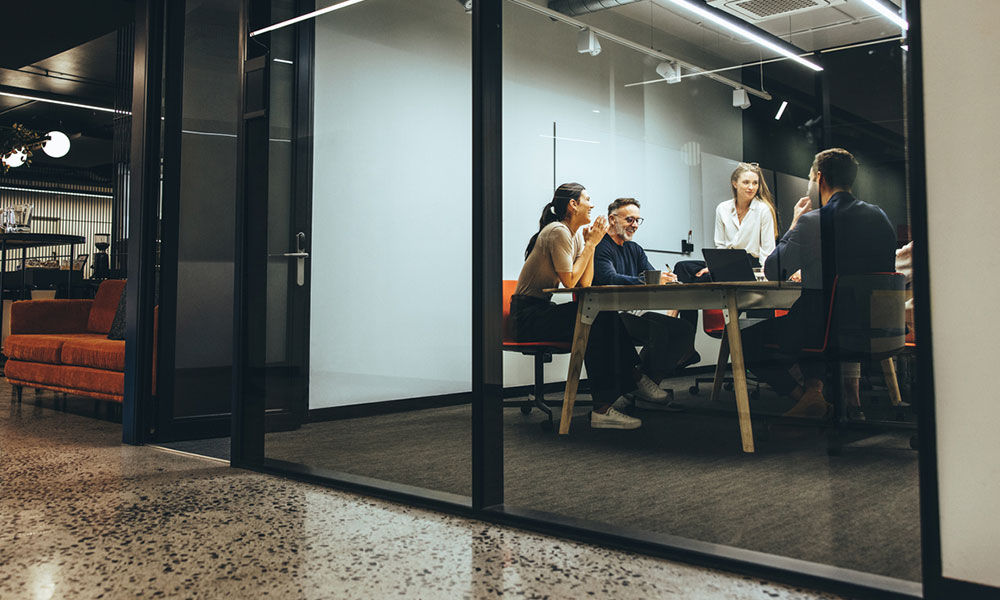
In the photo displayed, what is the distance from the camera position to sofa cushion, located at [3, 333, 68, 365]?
5.00m

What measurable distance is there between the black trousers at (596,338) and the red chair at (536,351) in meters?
0.02

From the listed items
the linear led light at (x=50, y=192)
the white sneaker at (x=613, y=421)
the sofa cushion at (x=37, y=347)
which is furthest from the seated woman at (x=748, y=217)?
the linear led light at (x=50, y=192)

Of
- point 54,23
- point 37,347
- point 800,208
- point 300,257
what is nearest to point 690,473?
point 800,208

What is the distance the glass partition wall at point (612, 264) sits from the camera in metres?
1.90

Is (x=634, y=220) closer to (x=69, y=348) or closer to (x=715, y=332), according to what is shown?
(x=715, y=332)

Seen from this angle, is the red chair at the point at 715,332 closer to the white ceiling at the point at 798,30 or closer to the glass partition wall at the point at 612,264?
the glass partition wall at the point at 612,264

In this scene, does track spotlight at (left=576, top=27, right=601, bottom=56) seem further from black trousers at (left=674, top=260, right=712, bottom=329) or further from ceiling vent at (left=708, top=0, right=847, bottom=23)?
black trousers at (left=674, top=260, right=712, bottom=329)

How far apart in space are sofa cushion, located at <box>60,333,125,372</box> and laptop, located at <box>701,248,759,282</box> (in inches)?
136

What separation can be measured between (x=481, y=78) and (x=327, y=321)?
1.16m

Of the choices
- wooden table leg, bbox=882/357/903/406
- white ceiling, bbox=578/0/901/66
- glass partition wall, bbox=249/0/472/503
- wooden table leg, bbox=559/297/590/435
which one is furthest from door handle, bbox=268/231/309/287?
wooden table leg, bbox=882/357/903/406

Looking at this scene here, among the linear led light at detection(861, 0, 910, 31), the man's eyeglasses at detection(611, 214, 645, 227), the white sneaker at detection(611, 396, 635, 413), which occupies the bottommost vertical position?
the white sneaker at detection(611, 396, 635, 413)

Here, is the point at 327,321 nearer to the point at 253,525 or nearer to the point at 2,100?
the point at 253,525

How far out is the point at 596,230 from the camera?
2617 millimetres

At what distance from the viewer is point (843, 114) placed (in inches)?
74.9
